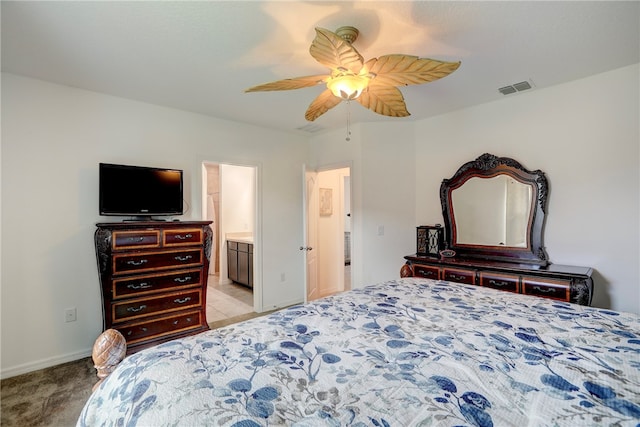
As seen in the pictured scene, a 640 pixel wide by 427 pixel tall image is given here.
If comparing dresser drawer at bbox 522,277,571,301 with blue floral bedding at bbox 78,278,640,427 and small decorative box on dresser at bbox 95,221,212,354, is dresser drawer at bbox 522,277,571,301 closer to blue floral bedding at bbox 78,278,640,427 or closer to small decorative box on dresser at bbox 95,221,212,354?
blue floral bedding at bbox 78,278,640,427

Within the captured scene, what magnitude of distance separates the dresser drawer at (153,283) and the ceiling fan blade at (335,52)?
2.41 metres

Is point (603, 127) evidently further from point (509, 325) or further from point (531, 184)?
point (509, 325)

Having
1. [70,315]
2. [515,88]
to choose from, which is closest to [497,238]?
[515,88]

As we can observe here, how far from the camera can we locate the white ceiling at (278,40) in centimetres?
176

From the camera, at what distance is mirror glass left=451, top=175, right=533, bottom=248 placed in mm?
3066

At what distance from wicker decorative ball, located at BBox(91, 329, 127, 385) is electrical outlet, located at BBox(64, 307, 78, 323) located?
2.08 m

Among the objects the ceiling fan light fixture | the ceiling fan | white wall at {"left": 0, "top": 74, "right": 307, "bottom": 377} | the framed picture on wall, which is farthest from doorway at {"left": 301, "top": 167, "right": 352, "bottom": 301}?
the ceiling fan light fixture

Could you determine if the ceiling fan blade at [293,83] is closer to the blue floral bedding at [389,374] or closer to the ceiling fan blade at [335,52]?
the ceiling fan blade at [335,52]

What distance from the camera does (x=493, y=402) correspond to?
872 millimetres

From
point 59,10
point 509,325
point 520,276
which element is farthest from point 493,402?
point 59,10

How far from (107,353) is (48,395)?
67.5 inches

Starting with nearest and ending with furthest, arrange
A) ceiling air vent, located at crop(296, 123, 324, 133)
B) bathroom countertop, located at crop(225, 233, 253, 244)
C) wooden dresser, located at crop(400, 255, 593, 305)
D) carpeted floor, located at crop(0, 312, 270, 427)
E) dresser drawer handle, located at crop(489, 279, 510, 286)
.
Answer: carpeted floor, located at crop(0, 312, 270, 427) < wooden dresser, located at crop(400, 255, 593, 305) < dresser drawer handle, located at crop(489, 279, 510, 286) < ceiling air vent, located at crop(296, 123, 324, 133) < bathroom countertop, located at crop(225, 233, 253, 244)

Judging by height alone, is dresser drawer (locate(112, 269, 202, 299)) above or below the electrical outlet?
above

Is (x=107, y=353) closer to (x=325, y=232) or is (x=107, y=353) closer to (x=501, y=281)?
(x=501, y=281)
